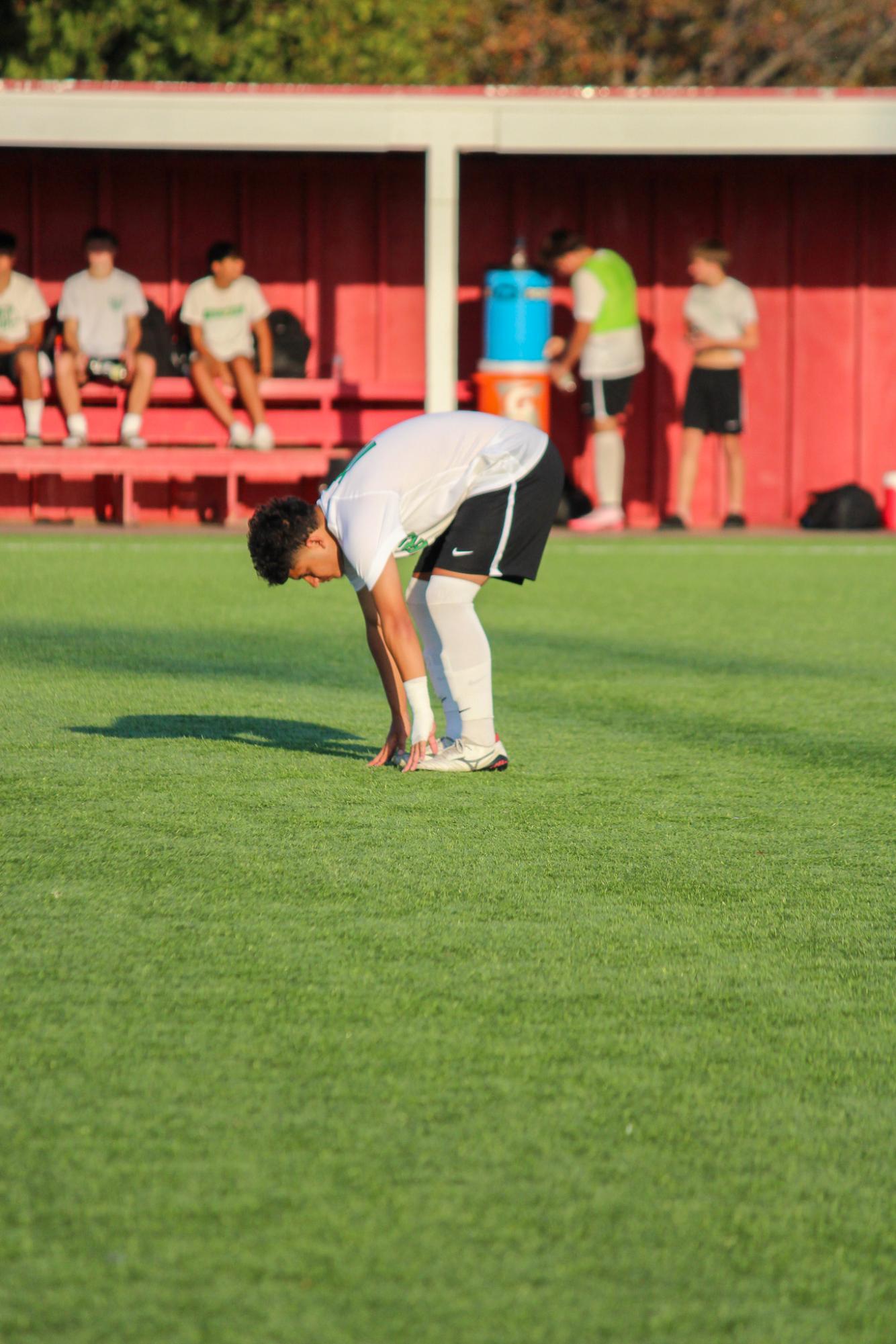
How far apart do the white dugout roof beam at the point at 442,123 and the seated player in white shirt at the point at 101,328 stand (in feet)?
3.08

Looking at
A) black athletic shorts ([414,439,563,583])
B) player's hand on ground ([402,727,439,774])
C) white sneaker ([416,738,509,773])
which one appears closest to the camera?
player's hand on ground ([402,727,439,774])

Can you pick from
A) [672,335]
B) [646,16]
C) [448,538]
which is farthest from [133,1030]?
[646,16]

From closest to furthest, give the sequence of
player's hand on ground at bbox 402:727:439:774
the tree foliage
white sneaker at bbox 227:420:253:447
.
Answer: player's hand on ground at bbox 402:727:439:774 → white sneaker at bbox 227:420:253:447 → the tree foliage

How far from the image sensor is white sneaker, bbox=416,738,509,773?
16.7ft

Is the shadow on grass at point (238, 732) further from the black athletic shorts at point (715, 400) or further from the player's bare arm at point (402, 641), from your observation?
the black athletic shorts at point (715, 400)

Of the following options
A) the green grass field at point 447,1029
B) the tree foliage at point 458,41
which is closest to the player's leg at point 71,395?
the green grass field at point 447,1029

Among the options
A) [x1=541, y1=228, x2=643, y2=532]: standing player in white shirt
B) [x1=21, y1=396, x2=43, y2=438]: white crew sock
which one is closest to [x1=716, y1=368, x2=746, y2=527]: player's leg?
[x1=541, y1=228, x2=643, y2=532]: standing player in white shirt

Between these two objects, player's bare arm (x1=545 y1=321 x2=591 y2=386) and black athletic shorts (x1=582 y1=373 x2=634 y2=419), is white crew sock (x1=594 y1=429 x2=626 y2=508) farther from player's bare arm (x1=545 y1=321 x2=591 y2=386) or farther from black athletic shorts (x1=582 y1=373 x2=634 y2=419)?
player's bare arm (x1=545 y1=321 x2=591 y2=386)

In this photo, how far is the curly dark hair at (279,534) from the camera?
14.8ft

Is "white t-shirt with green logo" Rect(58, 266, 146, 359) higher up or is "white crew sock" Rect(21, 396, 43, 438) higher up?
"white t-shirt with green logo" Rect(58, 266, 146, 359)

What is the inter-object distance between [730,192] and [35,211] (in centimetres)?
559

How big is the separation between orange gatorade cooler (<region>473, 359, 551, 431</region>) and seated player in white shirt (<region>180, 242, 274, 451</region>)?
5.42ft

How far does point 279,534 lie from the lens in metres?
4.52

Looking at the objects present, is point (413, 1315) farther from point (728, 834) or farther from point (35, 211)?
point (35, 211)
